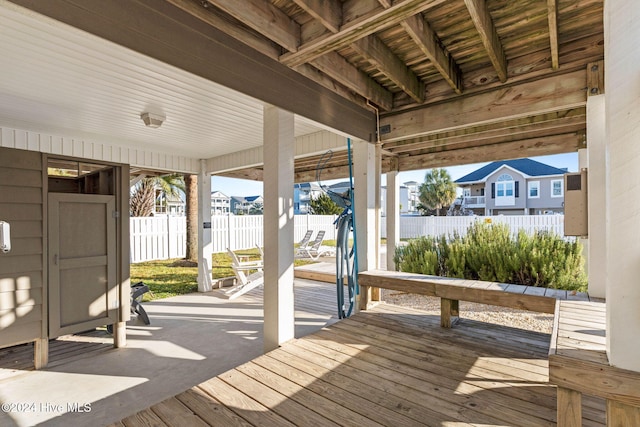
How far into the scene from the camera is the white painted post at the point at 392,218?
20.5ft

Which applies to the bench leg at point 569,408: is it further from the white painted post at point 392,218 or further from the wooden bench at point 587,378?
the white painted post at point 392,218

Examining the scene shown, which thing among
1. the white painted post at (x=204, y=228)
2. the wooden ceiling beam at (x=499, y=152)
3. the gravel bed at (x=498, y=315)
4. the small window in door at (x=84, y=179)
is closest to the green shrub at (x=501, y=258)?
the gravel bed at (x=498, y=315)

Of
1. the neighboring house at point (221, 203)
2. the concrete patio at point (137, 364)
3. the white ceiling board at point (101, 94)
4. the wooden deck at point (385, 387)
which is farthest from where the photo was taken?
the neighboring house at point (221, 203)

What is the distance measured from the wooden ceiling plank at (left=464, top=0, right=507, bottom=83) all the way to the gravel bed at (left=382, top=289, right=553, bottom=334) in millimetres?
2736

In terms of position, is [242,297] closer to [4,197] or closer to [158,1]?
[4,197]

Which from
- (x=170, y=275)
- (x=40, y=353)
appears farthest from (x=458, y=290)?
(x=170, y=275)

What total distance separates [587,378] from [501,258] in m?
4.23

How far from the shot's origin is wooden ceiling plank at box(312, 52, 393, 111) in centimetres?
271

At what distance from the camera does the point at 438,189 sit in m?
22.2

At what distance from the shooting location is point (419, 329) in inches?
119

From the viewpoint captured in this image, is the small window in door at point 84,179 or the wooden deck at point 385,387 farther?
the small window in door at point 84,179

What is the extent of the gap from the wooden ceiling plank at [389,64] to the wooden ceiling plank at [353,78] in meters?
0.36

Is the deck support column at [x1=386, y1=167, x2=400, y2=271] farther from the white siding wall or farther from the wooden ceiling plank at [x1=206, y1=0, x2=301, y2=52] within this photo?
the wooden ceiling plank at [x1=206, y1=0, x2=301, y2=52]

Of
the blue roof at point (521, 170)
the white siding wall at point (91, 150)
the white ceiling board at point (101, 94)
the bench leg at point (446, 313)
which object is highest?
the blue roof at point (521, 170)
